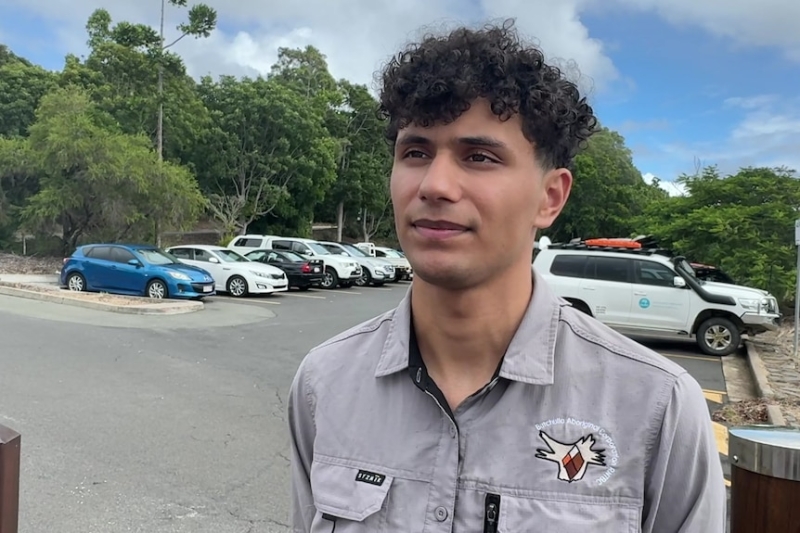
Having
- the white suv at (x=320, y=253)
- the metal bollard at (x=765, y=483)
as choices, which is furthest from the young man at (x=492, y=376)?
the white suv at (x=320, y=253)

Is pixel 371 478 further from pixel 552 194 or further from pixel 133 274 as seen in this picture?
pixel 133 274

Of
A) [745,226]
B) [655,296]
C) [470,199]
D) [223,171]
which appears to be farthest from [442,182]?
[223,171]

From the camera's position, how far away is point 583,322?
5.27 ft

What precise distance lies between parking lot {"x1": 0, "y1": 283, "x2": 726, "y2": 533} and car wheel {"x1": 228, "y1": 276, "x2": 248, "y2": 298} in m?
5.71

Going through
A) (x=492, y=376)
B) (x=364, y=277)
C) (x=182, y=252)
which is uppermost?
(x=182, y=252)

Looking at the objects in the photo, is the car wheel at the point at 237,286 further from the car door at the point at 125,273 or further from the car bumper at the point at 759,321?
the car bumper at the point at 759,321

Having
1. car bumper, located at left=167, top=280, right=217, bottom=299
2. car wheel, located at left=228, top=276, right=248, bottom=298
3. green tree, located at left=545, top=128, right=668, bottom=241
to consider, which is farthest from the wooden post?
green tree, located at left=545, top=128, right=668, bottom=241

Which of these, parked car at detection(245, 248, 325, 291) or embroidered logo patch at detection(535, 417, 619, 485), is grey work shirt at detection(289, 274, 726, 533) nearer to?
embroidered logo patch at detection(535, 417, 619, 485)

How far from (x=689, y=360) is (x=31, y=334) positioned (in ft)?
35.6

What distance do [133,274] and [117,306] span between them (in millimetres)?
2767

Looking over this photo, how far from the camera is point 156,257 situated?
17.4 meters

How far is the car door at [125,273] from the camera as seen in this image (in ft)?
54.2

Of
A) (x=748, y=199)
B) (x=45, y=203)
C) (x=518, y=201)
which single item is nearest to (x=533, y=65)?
(x=518, y=201)

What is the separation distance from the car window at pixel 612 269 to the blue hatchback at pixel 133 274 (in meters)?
9.63
